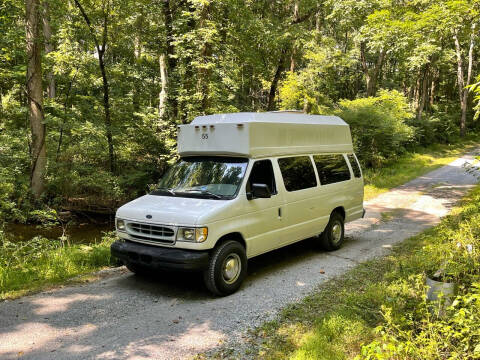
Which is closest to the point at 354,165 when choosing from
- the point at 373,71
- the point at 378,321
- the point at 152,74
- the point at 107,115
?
the point at 378,321

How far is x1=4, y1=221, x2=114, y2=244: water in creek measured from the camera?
11.3 meters

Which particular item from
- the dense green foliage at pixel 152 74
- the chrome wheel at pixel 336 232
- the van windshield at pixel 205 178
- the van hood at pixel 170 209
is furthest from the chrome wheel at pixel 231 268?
the dense green foliage at pixel 152 74

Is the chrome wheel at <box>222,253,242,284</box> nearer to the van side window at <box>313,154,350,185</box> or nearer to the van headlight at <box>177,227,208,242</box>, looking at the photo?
the van headlight at <box>177,227,208,242</box>

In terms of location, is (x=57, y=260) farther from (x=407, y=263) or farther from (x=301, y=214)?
(x=407, y=263)

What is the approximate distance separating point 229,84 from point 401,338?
1191 cm

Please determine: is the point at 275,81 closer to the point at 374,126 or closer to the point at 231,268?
the point at 374,126

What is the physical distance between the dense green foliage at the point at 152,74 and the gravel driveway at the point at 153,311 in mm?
5321

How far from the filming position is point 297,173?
7465mm

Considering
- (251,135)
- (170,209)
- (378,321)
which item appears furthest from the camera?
(251,135)

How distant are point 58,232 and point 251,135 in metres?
8.77

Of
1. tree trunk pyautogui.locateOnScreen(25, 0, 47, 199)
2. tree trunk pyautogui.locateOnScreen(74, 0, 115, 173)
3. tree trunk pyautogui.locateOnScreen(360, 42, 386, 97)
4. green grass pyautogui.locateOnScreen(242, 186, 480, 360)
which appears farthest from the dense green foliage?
green grass pyautogui.locateOnScreen(242, 186, 480, 360)

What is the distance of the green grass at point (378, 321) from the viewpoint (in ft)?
11.4

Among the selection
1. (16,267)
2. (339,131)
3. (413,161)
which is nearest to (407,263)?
(339,131)

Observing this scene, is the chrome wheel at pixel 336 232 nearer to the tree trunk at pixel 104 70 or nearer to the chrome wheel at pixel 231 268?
the chrome wheel at pixel 231 268
